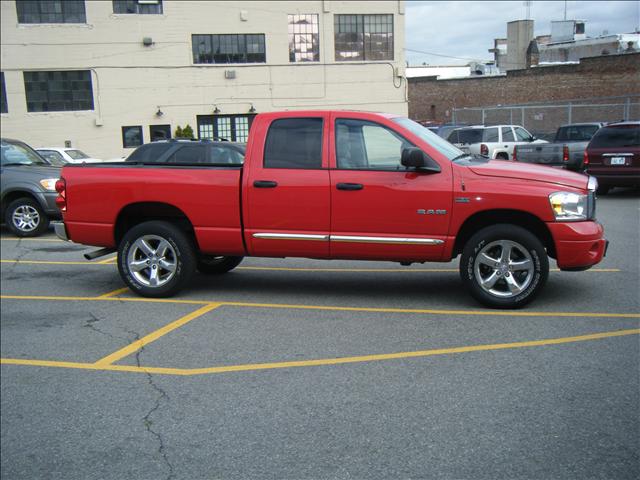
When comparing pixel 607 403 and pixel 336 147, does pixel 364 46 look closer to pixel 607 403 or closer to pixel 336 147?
pixel 336 147

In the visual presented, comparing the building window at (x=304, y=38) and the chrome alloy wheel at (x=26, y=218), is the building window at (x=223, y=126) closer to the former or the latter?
the building window at (x=304, y=38)

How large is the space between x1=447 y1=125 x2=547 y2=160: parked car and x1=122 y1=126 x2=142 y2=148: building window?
1574 centimetres

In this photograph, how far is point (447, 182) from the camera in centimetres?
730

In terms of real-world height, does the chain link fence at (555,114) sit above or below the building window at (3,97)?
below

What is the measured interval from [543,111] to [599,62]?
4053 mm

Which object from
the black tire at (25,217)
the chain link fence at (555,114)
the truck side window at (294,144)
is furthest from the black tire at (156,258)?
the chain link fence at (555,114)

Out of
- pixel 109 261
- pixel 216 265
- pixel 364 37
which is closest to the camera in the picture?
pixel 216 265

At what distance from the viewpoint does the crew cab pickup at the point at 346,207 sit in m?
7.21

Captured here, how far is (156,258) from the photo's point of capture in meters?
8.20

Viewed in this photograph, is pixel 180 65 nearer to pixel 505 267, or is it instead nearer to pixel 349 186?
pixel 349 186

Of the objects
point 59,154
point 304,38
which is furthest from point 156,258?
point 304,38

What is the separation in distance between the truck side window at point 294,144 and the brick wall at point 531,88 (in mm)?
26380

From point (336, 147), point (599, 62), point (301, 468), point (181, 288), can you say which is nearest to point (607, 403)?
point (301, 468)

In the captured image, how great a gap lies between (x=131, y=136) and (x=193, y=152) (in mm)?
21873
